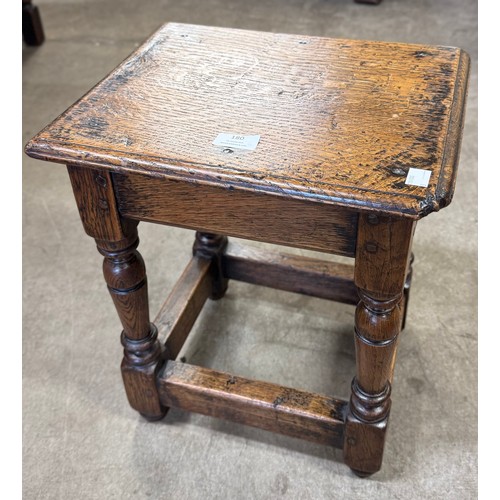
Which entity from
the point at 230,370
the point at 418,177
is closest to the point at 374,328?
the point at 418,177

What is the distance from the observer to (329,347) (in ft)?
4.68

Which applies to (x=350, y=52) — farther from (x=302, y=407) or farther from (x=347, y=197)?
(x=302, y=407)

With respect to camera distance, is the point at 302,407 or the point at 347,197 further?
the point at 302,407

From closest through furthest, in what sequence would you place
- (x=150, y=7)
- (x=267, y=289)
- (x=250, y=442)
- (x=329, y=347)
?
(x=250, y=442), (x=329, y=347), (x=267, y=289), (x=150, y=7)

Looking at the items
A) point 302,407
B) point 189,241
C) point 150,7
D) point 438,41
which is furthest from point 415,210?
point 150,7

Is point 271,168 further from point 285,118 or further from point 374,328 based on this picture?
point 374,328

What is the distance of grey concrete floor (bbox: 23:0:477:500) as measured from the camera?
118 cm

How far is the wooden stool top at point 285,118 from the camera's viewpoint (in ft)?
2.69

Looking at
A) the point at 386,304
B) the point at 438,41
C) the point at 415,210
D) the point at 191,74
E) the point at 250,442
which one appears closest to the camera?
the point at 415,210

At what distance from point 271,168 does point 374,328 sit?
0.30 metres

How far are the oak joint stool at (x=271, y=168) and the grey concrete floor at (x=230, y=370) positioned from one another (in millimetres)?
87

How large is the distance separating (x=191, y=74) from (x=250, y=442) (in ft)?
2.37

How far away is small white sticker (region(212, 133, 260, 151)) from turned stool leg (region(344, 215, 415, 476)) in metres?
0.20

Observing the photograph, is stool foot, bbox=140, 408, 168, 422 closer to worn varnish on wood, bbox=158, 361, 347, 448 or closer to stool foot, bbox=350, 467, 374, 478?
worn varnish on wood, bbox=158, 361, 347, 448
